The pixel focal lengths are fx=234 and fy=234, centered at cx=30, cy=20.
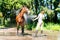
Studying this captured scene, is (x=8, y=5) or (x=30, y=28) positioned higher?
(x=8, y=5)

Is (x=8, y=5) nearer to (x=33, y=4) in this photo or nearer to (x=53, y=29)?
(x=33, y=4)

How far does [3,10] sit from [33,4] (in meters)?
4.39

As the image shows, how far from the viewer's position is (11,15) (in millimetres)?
31422

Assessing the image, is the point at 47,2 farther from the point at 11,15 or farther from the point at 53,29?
the point at 53,29

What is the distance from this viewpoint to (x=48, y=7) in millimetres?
30188

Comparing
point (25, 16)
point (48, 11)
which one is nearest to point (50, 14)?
point (48, 11)

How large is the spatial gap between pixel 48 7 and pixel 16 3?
4979mm

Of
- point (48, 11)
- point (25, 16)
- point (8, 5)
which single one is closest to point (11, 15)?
point (8, 5)

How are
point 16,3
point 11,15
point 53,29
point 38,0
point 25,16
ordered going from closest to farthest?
1. point 25,16
2. point 53,29
3. point 16,3
4. point 38,0
5. point 11,15

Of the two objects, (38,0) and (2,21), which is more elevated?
(38,0)

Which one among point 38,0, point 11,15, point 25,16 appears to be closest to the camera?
point 25,16

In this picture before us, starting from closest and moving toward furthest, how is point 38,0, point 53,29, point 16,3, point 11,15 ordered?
1. point 53,29
2. point 16,3
3. point 38,0
4. point 11,15

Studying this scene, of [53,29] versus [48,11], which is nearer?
[53,29]

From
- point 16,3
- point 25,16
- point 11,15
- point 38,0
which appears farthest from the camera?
point 11,15
